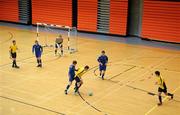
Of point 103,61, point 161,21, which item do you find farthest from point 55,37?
point 103,61

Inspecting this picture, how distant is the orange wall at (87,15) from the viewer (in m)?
27.0

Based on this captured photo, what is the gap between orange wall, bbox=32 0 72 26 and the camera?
28.1m

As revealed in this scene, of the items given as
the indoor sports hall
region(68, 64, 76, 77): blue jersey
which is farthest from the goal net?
region(68, 64, 76, 77): blue jersey

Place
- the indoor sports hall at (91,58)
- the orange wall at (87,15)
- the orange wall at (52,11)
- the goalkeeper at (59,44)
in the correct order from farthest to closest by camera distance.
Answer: the orange wall at (52,11)
the orange wall at (87,15)
the goalkeeper at (59,44)
the indoor sports hall at (91,58)

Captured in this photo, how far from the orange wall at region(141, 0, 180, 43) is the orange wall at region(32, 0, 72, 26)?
22.9ft

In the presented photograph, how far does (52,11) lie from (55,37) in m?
4.76

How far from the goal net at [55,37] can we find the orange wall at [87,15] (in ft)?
4.49

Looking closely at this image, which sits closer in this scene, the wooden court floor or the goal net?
the wooden court floor

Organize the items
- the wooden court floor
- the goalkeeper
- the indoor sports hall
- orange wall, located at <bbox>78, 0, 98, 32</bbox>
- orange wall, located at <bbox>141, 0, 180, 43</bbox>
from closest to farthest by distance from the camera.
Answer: the wooden court floor → the indoor sports hall → the goalkeeper → orange wall, located at <bbox>141, 0, 180, 43</bbox> → orange wall, located at <bbox>78, 0, 98, 32</bbox>

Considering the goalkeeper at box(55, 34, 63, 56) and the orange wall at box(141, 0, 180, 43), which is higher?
the orange wall at box(141, 0, 180, 43)

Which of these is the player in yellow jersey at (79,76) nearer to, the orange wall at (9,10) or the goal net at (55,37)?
the goal net at (55,37)

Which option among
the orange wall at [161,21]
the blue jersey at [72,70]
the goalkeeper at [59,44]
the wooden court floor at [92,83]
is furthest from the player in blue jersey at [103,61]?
the orange wall at [161,21]

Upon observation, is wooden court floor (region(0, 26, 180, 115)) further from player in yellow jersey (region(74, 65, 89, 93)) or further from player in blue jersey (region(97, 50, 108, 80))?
player in blue jersey (region(97, 50, 108, 80))

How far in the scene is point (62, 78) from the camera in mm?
15695
